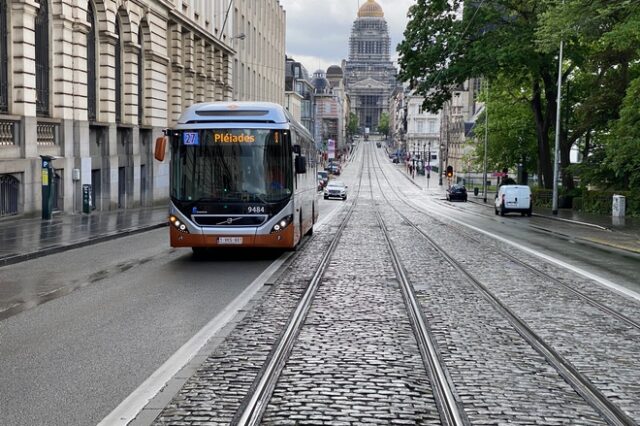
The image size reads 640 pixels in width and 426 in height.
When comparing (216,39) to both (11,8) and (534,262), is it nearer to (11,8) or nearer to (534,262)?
(11,8)

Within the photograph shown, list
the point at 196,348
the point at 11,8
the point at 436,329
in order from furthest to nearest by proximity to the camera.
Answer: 1. the point at 11,8
2. the point at 436,329
3. the point at 196,348

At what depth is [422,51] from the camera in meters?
37.5

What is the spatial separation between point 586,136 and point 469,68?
1683cm

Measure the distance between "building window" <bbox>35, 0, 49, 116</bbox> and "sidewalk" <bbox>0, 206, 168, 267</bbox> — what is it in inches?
154

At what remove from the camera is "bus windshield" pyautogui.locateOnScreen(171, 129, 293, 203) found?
50.2 feet

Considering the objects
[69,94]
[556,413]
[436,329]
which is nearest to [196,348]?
[436,329]

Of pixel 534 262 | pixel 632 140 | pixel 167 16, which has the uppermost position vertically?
pixel 167 16

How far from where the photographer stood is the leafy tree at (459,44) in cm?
3681

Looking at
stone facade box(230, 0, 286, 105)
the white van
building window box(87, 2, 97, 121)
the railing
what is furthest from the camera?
stone facade box(230, 0, 286, 105)

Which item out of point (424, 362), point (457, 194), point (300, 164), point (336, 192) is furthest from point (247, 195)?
point (457, 194)

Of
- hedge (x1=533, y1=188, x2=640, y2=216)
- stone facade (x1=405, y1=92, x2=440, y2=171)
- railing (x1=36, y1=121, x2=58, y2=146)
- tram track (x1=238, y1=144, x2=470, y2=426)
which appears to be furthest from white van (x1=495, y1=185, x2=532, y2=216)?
stone facade (x1=405, y1=92, x2=440, y2=171)

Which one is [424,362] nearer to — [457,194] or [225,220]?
[225,220]

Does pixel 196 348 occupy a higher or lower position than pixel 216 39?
lower

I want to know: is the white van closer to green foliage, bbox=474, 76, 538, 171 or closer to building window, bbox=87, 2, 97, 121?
green foliage, bbox=474, 76, 538, 171
